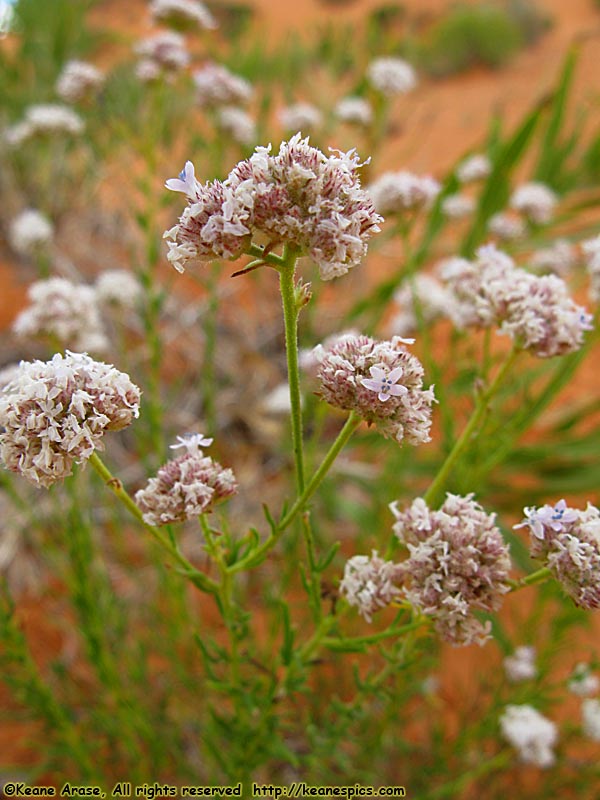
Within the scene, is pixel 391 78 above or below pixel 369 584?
above

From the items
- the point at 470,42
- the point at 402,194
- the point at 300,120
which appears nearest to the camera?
the point at 402,194

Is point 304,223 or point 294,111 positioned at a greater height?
point 294,111

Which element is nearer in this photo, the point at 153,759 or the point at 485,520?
the point at 485,520

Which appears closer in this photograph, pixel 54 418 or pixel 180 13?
pixel 54 418

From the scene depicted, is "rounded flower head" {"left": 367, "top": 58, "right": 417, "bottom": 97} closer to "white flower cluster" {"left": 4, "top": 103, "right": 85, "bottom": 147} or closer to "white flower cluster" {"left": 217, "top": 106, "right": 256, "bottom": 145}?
"white flower cluster" {"left": 217, "top": 106, "right": 256, "bottom": 145}

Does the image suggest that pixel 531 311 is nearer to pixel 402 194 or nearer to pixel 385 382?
pixel 385 382

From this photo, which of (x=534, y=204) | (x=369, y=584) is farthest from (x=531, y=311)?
(x=534, y=204)

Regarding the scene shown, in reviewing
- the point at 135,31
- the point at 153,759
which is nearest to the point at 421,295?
the point at 153,759

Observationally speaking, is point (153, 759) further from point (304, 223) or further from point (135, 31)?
point (135, 31)
